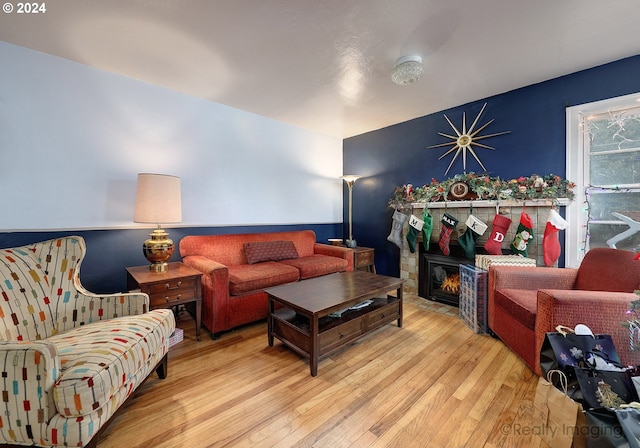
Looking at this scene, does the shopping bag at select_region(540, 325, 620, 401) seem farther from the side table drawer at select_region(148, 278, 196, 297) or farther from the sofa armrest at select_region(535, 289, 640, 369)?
the side table drawer at select_region(148, 278, 196, 297)

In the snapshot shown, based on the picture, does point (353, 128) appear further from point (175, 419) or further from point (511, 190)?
point (175, 419)

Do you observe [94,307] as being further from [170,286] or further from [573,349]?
[573,349]

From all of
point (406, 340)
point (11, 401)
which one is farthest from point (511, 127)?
point (11, 401)

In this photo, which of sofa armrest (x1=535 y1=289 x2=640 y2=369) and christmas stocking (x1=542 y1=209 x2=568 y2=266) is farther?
christmas stocking (x1=542 y1=209 x2=568 y2=266)

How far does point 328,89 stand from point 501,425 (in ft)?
9.65

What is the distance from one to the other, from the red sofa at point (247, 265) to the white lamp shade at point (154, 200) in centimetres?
56

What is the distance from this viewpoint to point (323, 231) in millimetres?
4375

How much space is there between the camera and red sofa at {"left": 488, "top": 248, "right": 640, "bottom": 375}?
1444 millimetres

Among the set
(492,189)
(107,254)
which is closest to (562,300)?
(492,189)

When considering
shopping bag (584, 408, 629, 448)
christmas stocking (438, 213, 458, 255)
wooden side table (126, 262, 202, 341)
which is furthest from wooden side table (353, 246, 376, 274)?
shopping bag (584, 408, 629, 448)

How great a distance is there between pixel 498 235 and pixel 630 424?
2071mm

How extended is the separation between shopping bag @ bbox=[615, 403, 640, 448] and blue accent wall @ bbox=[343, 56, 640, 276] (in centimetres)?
234

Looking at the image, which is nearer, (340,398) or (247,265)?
(340,398)

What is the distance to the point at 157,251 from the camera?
2.21 meters
